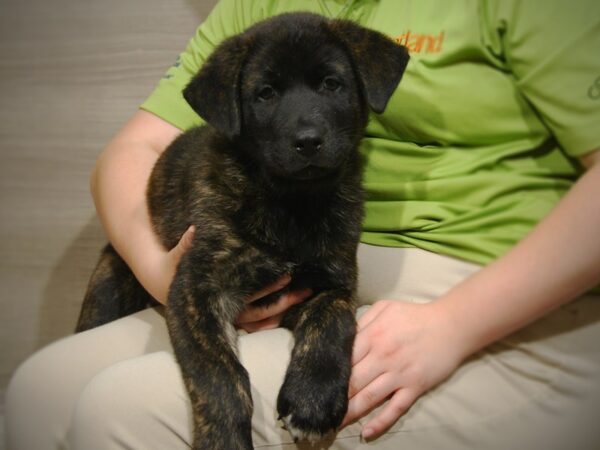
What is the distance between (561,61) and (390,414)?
2.82 feet

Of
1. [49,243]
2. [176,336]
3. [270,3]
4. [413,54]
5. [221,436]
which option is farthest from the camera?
[49,243]

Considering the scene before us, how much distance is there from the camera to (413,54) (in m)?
1.57

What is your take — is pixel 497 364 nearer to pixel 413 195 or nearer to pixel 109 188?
pixel 413 195

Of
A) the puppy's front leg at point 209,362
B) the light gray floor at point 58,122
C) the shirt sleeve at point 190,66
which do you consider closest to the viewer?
the puppy's front leg at point 209,362

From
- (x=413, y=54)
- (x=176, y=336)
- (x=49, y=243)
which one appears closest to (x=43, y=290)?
(x=49, y=243)

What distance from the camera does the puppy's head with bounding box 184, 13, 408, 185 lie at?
149cm

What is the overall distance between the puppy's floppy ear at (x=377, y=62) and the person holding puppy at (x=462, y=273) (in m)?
0.09

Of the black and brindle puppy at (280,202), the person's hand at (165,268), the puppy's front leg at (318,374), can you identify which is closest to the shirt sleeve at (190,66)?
the black and brindle puppy at (280,202)

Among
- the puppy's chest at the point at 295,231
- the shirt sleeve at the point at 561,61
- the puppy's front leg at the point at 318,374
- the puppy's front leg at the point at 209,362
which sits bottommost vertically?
the puppy's front leg at the point at 209,362

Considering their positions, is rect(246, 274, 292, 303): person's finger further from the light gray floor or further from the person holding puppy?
the light gray floor

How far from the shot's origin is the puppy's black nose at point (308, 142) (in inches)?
55.7

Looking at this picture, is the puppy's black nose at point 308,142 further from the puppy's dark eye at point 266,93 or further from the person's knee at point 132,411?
the person's knee at point 132,411

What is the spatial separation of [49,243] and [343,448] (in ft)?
7.42

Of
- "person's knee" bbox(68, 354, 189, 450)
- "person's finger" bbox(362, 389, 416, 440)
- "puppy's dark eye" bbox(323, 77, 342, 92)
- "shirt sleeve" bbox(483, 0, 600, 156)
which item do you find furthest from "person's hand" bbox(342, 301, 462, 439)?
"puppy's dark eye" bbox(323, 77, 342, 92)
